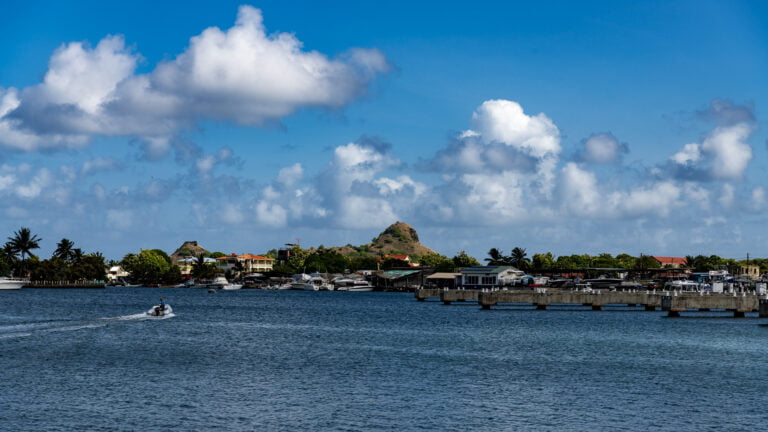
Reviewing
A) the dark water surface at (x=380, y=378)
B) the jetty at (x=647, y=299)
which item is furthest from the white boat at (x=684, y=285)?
the dark water surface at (x=380, y=378)

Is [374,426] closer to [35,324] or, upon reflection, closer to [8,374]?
[8,374]

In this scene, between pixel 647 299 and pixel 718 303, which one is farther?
pixel 647 299

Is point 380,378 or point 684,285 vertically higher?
point 684,285

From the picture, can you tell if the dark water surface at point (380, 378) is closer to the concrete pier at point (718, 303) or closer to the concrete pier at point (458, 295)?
the concrete pier at point (718, 303)

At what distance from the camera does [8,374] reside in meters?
54.8

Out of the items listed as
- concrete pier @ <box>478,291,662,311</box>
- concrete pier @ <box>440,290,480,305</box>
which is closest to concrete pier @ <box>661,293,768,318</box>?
concrete pier @ <box>478,291,662,311</box>

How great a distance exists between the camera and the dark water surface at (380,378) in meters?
41.0

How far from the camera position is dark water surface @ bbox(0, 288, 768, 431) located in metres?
41.0

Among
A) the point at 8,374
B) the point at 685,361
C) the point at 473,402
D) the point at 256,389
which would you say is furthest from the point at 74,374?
the point at 685,361

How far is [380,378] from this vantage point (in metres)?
55.2

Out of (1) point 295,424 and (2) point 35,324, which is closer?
(1) point 295,424

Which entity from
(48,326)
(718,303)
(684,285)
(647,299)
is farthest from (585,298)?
(48,326)

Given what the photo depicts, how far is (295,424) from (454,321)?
76.3m

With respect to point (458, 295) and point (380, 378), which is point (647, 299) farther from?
point (380, 378)
